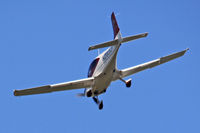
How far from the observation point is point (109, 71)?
30.0 meters

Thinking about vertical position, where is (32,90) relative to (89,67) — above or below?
below

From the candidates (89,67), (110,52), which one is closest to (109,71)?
(110,52)

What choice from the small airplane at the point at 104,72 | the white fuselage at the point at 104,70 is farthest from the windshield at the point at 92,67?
the white fuselage at the point at 104,70

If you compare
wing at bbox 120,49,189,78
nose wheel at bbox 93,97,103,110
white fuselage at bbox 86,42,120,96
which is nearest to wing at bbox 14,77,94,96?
white fuselage at bbox 86,42,120,96

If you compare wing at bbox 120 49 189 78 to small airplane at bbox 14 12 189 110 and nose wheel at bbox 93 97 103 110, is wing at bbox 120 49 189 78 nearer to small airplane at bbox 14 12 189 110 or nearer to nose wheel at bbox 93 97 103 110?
small airplane at bbox 14 12 189 110

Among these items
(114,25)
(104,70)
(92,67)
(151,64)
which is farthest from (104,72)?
(151,64)

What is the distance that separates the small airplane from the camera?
28953 millimetres

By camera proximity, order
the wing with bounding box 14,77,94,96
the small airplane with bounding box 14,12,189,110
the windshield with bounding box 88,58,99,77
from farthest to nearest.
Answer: the windshield with bounding box 88,58,99,77 → the small airplane with bounding box 14,12,189,110 → the wing with bounding box 14,77,94,96

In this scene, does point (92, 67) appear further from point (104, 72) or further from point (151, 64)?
point (151, 64)

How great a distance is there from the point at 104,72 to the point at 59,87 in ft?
12.0

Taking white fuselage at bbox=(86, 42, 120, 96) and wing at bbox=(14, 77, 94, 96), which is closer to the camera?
wing at bbox=(14, 77, 94, 96)

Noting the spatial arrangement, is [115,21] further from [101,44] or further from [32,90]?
[32,90]

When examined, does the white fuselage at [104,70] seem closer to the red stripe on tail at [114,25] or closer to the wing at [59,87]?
the wing at [59,87]

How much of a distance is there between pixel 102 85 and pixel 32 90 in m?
5.64
